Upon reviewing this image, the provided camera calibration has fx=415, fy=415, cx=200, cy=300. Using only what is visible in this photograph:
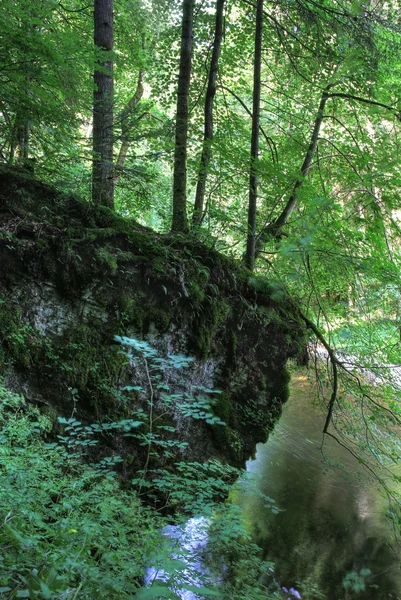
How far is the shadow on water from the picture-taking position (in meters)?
5.42

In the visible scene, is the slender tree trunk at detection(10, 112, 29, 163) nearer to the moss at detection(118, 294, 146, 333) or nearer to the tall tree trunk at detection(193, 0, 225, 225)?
the moss at detection(118, 294, 146, 333)

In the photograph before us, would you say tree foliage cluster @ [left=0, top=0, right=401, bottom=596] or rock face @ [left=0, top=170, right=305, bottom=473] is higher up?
tree foliage cluster @ [left=0, top=0, right=401, bottom=596]

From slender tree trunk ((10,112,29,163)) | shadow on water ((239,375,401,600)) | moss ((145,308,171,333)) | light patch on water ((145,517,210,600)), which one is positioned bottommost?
shadow on water ((239,375,401,600))

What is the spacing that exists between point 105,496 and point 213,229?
15.0ft

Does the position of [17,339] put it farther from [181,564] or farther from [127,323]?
[181,564]

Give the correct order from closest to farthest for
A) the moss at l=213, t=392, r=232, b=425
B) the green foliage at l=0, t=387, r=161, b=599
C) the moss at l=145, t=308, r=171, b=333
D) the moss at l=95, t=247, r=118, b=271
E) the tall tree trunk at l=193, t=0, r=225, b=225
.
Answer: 1. the green foliage at l=0, t=387, r=161, b=599
2. the moss at l=95, t=247, r=118, b=271
3. the moss at l=145, t=308, r=171, b=333
4. the moss at l=213, t=392, r=232, b=425
5. the tall tree trunk at l=193, t=0, r=225, b=225

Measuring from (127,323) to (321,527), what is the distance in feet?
15.2

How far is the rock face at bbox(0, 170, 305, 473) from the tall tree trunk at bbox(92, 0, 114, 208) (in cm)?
91

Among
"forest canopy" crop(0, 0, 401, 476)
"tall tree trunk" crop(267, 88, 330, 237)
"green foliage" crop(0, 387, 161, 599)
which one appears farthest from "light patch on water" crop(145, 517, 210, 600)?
"tall tree trunk" crop(267, 88, 330, 237)

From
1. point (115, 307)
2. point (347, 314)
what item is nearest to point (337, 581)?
point (347, 314)

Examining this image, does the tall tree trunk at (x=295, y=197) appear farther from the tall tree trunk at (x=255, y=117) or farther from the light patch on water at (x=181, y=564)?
the light patch on water at (x=181, y=564)

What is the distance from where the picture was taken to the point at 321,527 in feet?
21.1

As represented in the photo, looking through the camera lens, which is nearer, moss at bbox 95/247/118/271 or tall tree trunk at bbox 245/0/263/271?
moss at bbox 95/247/118/271

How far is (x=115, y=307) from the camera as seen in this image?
449 centimetres
